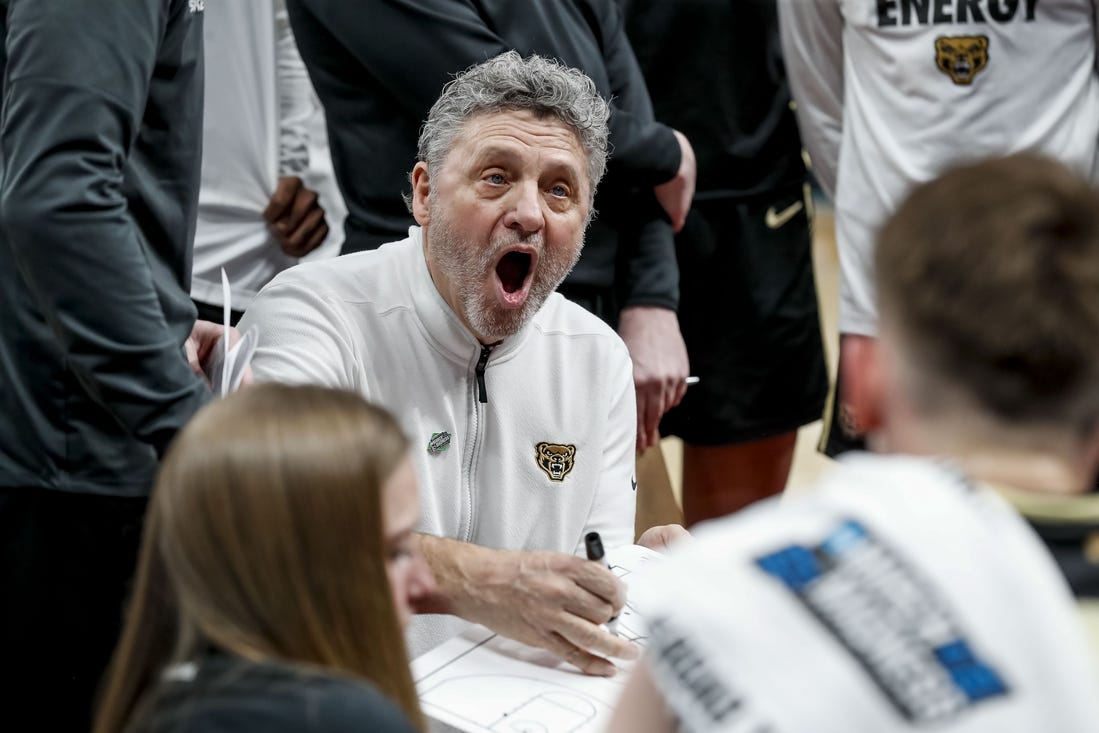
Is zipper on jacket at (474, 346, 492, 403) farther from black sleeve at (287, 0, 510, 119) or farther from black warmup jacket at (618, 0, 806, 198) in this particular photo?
black warmup jacket at (618, 0, 806, 198)

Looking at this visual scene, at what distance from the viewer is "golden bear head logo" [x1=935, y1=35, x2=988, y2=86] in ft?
9.46

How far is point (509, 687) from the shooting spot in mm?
1740

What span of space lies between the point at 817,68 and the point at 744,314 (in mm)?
619

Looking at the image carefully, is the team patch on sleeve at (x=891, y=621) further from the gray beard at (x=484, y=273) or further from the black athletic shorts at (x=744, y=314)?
the black athletic shorts at (x=744, y=314)

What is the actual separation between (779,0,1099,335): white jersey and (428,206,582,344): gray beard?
78 centimetres

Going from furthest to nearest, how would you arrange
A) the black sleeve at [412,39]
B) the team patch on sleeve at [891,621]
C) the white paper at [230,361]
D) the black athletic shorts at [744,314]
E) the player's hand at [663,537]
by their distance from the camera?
the black athletic shorts at [744,314]
the black sleeve at [412,39]
the player's hand at [663,537]
the white paper at [230,361]
the team patch on sleeve at [891,621]

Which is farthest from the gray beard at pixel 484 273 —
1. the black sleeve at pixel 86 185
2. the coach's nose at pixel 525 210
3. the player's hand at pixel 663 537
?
the black sleeve at pixel 86 185

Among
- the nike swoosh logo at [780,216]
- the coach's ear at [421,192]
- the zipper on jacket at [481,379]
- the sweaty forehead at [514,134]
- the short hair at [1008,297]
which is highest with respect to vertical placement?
the short hair at [1008,297]

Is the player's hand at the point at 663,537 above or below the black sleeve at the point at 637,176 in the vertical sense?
below

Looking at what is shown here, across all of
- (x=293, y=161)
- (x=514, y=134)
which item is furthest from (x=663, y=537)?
(x=293, y=161)

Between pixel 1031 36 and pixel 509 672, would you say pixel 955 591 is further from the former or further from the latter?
pixel 1031 36

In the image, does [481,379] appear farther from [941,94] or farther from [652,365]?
[941,94]

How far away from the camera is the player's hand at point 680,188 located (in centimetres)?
294

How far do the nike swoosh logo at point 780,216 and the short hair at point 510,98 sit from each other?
3.40 ft
